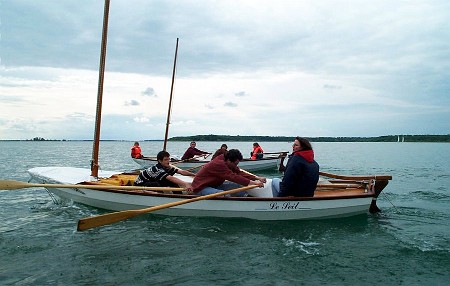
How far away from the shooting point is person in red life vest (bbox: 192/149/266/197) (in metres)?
9.35

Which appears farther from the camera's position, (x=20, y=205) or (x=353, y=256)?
(x=20, y=205)

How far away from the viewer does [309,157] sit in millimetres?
8883

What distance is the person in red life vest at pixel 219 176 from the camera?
368 inches

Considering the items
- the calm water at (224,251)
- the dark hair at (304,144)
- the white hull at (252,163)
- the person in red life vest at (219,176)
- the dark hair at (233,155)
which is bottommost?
the calm water at (224,251)

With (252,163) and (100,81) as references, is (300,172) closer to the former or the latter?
(100,81)

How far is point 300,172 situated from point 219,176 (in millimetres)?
2001

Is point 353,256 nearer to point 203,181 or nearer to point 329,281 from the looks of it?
point 329,281

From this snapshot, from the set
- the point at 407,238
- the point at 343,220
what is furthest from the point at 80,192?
the point at 407,238

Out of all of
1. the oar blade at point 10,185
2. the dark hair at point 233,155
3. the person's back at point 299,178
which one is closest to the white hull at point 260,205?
the person's back at point 299,178

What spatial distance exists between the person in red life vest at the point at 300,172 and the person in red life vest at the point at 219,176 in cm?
71

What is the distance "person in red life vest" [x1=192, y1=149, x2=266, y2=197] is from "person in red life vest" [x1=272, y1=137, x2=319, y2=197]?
0.71 metres

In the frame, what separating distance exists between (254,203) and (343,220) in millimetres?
2387

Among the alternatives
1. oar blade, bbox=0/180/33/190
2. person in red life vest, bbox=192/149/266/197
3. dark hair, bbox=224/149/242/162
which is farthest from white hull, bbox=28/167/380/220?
oar blade, bbox=0/180/33/190

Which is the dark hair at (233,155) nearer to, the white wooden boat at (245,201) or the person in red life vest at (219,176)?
the person in red life vest at (219,176)
